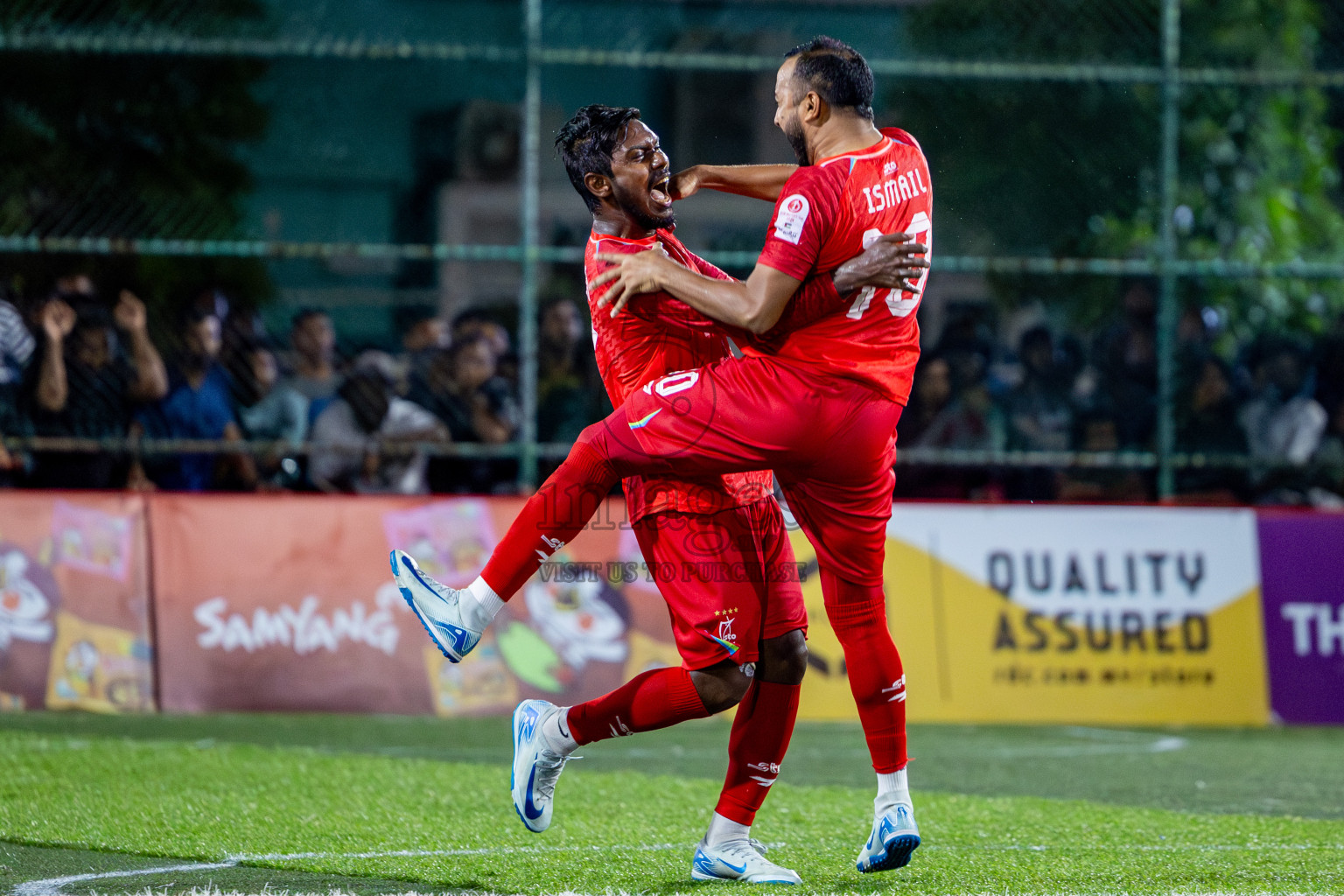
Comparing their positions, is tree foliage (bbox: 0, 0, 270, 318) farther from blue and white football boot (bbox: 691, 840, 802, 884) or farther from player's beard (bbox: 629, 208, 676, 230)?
blue and white football boot (bbox: 691, 840, 802, 884)

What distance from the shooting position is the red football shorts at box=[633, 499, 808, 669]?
15.2 feet

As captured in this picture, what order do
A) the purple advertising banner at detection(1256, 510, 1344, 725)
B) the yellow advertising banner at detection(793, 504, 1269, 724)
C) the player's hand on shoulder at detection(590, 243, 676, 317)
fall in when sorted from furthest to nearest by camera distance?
the purple advertising banner at detection(1256, 510, 1344, 725) < the yellow advertising banner at detection(793, 504, 1269, 724) < the player's hand on shoulder at detection(590, 243, 676, 317)

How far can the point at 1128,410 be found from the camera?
33.7 feet

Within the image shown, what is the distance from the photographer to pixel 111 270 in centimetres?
980

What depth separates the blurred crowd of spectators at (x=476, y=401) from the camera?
9633 mm

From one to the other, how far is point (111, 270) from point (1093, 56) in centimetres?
632

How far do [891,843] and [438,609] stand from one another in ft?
4.66

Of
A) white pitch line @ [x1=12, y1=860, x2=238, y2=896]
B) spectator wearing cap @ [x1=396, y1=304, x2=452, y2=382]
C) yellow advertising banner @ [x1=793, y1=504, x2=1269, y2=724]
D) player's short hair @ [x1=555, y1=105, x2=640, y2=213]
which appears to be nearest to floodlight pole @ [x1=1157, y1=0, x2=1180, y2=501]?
yellow advertising banner @ [x1=793, y1=504, x2=1269, y2=724]

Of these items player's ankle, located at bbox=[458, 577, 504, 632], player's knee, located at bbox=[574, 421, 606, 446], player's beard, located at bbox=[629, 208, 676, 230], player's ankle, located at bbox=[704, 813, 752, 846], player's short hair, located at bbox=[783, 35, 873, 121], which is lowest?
player's ankle, located at bbox=[704, 813, 752, 846]

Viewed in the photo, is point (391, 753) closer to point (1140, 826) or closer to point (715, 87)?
point (1140, 826)

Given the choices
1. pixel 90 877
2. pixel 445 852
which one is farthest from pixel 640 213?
pixel 90 877

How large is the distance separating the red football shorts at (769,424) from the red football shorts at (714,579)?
0.72ft

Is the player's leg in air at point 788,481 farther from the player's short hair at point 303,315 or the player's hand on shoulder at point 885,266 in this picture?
the player's short hair at point 303,315

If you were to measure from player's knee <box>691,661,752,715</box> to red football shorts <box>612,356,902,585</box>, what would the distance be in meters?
0.57
